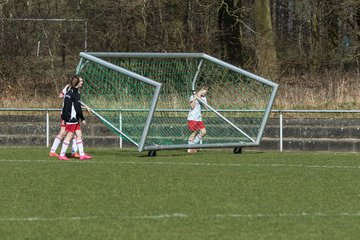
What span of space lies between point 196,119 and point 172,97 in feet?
5.74

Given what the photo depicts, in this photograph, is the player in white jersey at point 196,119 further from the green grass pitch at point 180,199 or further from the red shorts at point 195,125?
the green grass pitch at point 180,199

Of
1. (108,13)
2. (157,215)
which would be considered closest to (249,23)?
(108,13)

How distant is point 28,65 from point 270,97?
18823 millimetres

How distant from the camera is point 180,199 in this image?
44.2 ft

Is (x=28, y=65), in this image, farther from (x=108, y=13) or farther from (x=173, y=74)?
(x=173, y=74)

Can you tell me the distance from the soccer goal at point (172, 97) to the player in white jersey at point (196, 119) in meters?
0.26

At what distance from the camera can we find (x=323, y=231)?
417 inches

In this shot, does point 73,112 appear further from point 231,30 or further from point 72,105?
point 231,30

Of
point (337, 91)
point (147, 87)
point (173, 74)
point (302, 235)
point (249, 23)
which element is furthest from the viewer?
point (249, 23)

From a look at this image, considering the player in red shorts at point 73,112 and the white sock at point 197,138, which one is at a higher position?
the player in red shorts at point 73,112

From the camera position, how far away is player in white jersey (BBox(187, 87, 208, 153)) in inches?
930

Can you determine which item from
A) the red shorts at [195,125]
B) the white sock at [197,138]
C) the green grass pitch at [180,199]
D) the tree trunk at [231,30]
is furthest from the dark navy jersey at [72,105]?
the tree trunk at [231,30]

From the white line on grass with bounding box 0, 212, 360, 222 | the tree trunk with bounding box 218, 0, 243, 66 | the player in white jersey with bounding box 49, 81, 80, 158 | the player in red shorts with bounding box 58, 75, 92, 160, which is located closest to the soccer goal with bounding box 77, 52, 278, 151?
the player in white jersey with bounding box 49, 81, 80, 158

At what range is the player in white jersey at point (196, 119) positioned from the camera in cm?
2362
